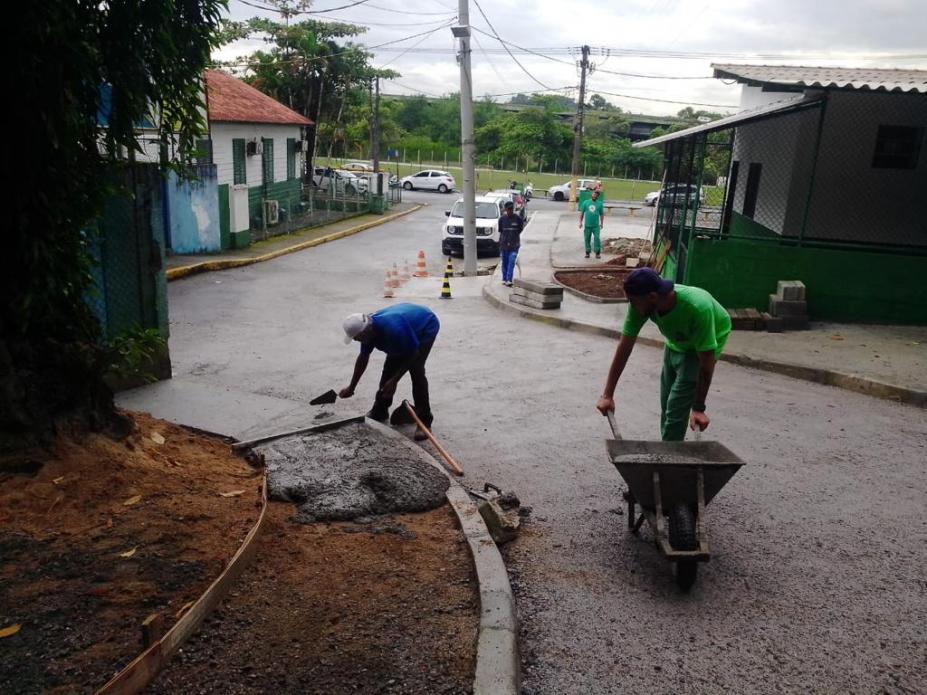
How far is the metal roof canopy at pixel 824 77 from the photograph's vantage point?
10172 mm

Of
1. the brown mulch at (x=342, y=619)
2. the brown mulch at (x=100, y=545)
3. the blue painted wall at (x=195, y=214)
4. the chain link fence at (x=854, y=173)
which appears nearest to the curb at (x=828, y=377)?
the chain link fence at (x=854, y=173)

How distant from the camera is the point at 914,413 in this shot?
7.98 m

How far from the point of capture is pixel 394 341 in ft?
21.0

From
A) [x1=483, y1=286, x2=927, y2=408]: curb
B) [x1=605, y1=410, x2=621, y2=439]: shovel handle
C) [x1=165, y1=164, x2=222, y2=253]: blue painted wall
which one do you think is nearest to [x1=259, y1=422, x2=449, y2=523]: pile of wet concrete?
[x1=605, y1=410, x2=621, y2=439]: shovel handle

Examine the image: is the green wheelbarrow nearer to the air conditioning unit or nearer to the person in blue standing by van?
the person in blue standing by van

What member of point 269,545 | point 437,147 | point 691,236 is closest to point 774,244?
point 691,236

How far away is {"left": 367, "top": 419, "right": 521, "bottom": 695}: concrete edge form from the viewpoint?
349cm

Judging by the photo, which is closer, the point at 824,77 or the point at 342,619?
the point at 342,619

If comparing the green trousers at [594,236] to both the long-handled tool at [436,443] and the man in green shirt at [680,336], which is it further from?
the man in green shirt at [680,336]

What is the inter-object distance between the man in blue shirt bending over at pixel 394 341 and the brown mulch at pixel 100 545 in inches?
58.5

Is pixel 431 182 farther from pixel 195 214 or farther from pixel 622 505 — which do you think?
pixel 622 505

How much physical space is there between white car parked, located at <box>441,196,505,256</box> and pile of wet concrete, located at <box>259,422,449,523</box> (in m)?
16.0

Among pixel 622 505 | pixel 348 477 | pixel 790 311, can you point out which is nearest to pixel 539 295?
pixel 790 311

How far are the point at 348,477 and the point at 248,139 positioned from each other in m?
20.5
